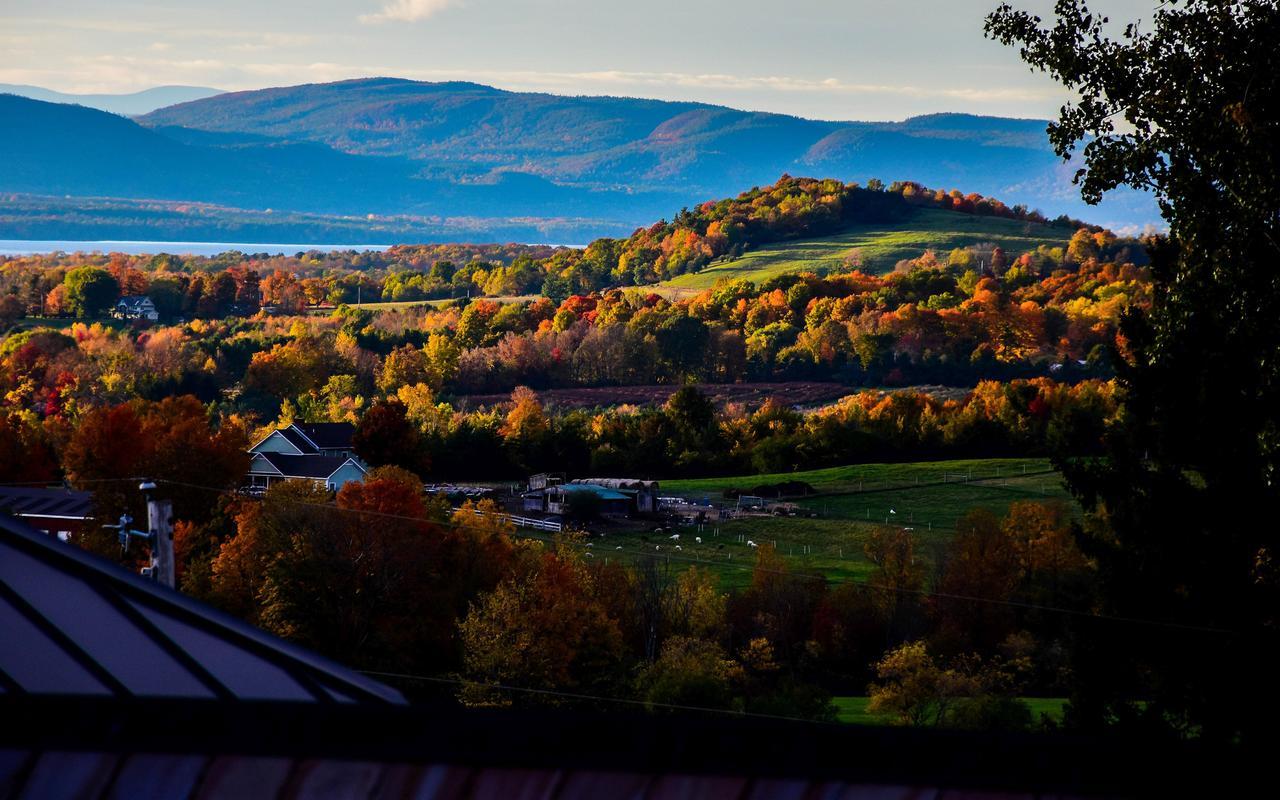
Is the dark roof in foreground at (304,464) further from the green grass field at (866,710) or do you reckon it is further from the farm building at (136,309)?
the farm building at (136,309)

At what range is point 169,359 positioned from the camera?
7362 centimetres

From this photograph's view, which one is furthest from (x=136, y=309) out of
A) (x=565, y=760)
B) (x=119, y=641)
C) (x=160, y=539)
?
(x=565, y=760)

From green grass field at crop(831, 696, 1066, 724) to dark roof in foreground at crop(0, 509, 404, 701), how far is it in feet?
59.7

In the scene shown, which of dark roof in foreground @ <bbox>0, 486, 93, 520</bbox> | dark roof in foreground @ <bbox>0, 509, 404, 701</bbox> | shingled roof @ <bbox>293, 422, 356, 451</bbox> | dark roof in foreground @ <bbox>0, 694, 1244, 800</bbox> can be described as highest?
dark roof in foreground @ <bbox>0, 694, 1244, 800</bbox>

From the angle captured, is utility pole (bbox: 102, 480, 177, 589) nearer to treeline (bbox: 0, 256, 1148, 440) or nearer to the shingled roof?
the shingled roof

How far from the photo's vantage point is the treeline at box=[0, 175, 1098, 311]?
315 feet

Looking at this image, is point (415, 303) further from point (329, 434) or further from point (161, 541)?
point (161, 541)

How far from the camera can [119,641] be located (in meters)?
3.74

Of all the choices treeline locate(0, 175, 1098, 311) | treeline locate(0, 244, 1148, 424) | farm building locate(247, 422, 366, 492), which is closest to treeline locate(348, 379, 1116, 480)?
farm building locate(247, 422, 366, 492)

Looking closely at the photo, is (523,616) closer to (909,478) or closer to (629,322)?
(909,478)

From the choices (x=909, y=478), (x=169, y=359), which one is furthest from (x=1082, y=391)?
(x=169, y=359)

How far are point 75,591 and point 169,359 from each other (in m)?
73.6

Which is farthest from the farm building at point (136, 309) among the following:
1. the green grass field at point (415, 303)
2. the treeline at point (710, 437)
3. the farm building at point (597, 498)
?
the farm building at point (597, 498)

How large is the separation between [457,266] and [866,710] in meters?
112
